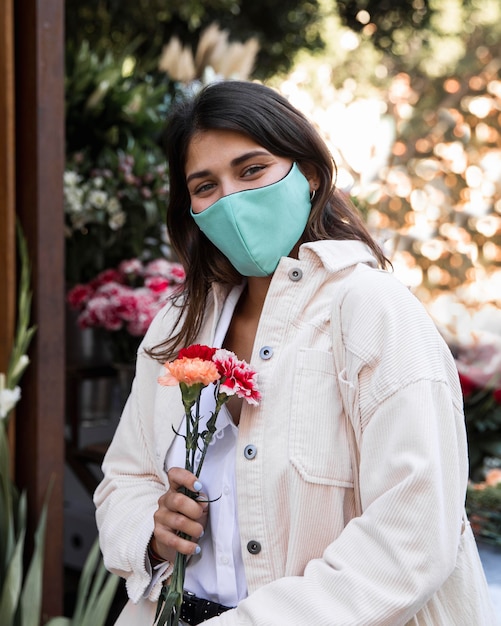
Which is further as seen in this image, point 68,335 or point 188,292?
point 68,335

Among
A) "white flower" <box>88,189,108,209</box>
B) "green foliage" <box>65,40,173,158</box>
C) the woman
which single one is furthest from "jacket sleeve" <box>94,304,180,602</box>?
"green foliage" <box>65,40,173,158</box>

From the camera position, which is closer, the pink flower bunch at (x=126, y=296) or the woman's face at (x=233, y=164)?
the woman's face at (x=233, y=164)

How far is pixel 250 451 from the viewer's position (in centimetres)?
123

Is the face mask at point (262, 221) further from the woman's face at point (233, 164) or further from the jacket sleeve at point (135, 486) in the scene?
the jacket sleeve at point (135, 486)

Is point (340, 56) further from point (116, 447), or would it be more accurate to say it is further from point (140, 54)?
point (116, 447)

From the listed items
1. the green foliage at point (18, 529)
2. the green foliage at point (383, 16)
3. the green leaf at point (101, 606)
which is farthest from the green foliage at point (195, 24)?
the green leaf at point (101, 606)

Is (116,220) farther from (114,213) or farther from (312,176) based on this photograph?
(312,176)

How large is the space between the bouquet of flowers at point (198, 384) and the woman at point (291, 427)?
0.06 m

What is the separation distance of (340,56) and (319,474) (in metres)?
6.43

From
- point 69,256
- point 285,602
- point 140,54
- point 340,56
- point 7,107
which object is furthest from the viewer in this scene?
point 340,56

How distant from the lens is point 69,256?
3311mm

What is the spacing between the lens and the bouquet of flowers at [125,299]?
297cm

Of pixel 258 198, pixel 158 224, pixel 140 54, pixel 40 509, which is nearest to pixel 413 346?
pixel 258 198

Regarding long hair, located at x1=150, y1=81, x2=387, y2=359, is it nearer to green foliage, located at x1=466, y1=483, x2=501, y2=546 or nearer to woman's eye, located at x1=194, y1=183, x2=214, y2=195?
woman's eye, located at x1=194, y1=183, x2=214, y2=195
